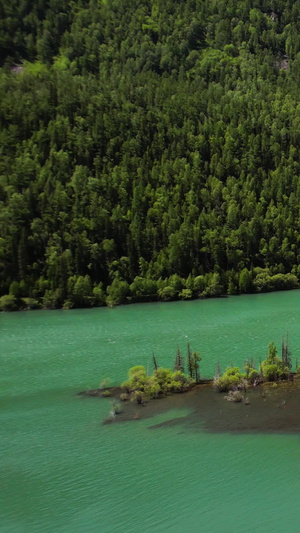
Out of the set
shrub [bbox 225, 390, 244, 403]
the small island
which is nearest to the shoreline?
the small island

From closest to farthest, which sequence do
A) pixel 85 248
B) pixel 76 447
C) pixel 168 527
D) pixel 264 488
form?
pixel 168 527 < pixel 264 488 < pixel 76 447 < pixel 85 248

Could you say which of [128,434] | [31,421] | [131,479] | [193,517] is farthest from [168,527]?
[31,421]

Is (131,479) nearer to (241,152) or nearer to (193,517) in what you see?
(193,517)

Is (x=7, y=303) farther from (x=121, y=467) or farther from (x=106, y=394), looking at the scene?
(x=121, y=467)

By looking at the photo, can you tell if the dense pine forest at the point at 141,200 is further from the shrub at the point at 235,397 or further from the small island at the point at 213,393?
the shrub at the point at 235,397

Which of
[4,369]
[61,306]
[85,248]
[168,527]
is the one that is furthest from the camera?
[85,248]

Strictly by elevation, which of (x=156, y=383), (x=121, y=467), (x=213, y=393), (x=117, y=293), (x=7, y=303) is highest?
(x=156, y=383)

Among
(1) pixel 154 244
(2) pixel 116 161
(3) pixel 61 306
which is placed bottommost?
(3) pixel 61 306

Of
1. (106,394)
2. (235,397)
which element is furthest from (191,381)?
(106,394)

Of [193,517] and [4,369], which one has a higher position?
[193,517]

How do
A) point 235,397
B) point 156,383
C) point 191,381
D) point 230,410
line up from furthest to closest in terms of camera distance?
point 191,381
point 156,383
point 235,397
point 230,410

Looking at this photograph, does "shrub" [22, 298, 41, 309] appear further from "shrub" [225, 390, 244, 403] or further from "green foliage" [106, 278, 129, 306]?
"shrub" [225, 390, 244, 403]
